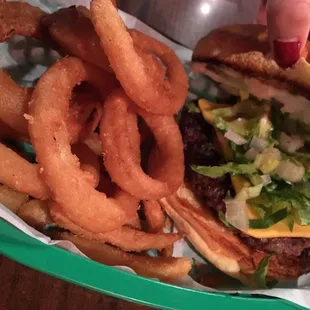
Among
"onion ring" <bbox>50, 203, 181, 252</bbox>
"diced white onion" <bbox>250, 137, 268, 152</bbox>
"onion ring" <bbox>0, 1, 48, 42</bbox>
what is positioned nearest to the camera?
"onion ring" <bbox>50, 203, 181, 252</bbox>

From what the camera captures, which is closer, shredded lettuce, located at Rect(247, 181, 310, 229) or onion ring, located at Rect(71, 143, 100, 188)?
onion ring, located at Rect(71, 143, 100, 188)

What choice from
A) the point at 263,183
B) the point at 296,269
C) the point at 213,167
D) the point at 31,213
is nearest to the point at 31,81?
the point at 31,213

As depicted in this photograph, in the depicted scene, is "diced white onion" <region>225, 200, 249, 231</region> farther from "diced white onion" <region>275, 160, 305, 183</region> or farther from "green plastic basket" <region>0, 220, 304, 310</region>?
"green plastic basket" <region>0, 220, 304, 310</region>

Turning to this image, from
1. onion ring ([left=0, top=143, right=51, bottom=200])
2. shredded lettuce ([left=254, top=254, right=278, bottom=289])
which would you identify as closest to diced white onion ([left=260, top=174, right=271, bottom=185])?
shredded lettuce ([left=254, top=254, right=278, bottom=289])

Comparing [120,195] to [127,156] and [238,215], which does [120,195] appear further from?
[238,215]

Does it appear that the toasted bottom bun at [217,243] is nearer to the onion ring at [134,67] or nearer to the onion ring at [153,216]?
the onion ring at [153,216]

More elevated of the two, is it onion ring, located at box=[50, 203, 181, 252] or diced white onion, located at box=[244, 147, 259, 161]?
diced white onion, located at box=[244, 147, 259, 161]

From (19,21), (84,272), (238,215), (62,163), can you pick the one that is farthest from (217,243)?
(19,21)
